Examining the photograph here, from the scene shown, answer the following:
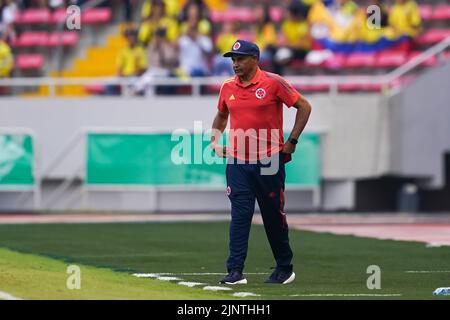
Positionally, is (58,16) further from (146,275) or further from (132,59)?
(146,275)

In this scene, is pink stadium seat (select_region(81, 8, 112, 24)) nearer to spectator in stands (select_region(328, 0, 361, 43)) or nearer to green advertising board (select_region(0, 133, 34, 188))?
green advertising board (select_region(0, 133, 34, 188))

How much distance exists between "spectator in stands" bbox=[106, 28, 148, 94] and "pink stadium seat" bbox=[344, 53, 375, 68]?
14.0 feet

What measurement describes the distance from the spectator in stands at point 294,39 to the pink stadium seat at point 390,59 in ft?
4.82

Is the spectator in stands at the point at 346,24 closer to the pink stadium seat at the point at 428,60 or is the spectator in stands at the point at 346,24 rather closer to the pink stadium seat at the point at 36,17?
the pink stadium seat at the point at 428,60

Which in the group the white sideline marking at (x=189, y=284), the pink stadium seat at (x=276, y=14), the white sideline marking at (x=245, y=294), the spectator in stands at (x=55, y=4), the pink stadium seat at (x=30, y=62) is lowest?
the white sideline marking at (x=189, y=284)

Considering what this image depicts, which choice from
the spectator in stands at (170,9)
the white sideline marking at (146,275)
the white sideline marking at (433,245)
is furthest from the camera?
the spectator in stands at (170,9)

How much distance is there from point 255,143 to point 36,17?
21216mm

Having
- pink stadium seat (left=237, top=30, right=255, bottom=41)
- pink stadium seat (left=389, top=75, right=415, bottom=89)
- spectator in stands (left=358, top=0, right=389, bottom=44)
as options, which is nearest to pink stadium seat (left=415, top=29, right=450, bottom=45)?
spectator in stands (left=358, top=0, right=389, bottom=44)

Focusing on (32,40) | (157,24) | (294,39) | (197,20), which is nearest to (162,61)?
(197,20)

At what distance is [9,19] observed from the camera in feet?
110

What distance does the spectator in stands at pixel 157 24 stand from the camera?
31297mm

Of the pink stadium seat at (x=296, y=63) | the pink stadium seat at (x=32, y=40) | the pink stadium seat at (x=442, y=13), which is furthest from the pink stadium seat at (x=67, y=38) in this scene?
the pink stadium seat at (x=442, y=13)

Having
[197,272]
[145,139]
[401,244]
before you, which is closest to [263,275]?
[197,272]

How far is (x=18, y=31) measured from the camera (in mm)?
34125
